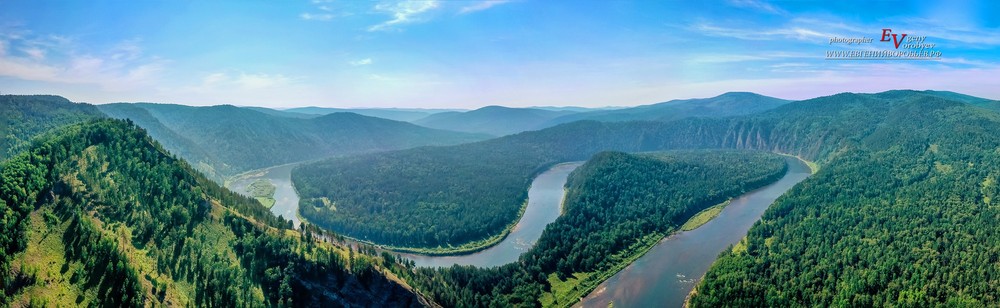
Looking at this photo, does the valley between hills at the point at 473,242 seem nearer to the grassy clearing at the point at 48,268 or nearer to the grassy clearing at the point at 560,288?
the grassy clearing at the point at 48,268

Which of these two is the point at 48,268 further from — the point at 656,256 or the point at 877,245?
the point at 877,245

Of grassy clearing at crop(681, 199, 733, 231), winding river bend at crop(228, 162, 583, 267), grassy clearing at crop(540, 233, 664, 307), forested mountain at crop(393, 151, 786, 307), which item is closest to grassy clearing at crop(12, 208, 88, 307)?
forested mountain at crop(393, 151, 786, 307)

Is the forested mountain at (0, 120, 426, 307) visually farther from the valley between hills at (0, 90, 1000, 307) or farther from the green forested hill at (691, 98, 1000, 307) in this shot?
the green forested hill at (691, 98, 1000, 307)

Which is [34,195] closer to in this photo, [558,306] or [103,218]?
[103,218]

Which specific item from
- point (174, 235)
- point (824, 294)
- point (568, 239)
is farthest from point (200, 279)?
point (824, 294)

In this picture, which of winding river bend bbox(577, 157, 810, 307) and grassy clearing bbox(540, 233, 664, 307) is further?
winding river bend bbox(577, 157, 810, 307)

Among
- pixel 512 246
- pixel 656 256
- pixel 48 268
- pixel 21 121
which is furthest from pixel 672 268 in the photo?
pixel 21 121
